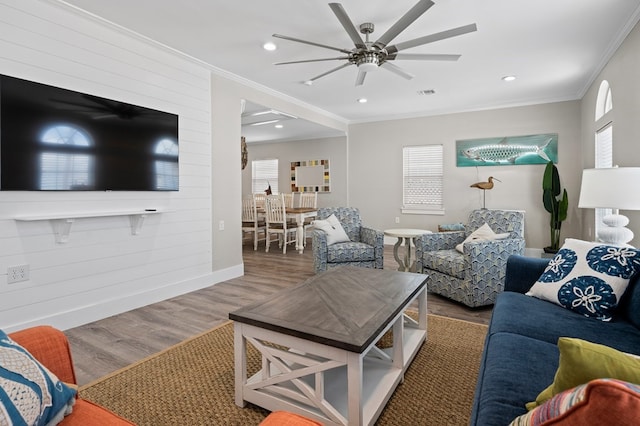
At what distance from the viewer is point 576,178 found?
542 centimetres

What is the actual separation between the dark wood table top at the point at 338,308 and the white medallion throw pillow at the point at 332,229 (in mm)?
1877

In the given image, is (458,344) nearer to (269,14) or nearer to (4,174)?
(269,14)

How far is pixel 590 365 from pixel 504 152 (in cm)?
597

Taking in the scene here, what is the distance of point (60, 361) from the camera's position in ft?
3.85

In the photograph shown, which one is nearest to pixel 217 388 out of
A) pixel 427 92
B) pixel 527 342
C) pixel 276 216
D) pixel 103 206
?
pixel 527 342

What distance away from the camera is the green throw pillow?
66 cm

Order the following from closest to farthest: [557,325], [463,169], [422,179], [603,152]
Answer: [557,325], [603,152], [463,169], [422,179]

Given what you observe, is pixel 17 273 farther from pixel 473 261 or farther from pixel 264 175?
pixel 264 175

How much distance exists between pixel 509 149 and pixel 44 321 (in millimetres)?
6567

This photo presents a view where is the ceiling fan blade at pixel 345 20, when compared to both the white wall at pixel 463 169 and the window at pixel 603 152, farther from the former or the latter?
the white wall at pixel 463 169

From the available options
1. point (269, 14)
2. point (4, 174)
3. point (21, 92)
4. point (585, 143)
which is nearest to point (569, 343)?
point (269, 14)

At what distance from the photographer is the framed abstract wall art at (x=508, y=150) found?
5551 millimetres

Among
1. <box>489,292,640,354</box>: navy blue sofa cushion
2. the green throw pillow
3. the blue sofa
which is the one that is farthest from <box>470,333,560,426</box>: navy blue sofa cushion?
the green throw pillow

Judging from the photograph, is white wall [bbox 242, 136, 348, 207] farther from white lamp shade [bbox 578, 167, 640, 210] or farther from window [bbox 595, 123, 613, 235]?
white lamp shade [bbox 578, 167, 640, 210]
